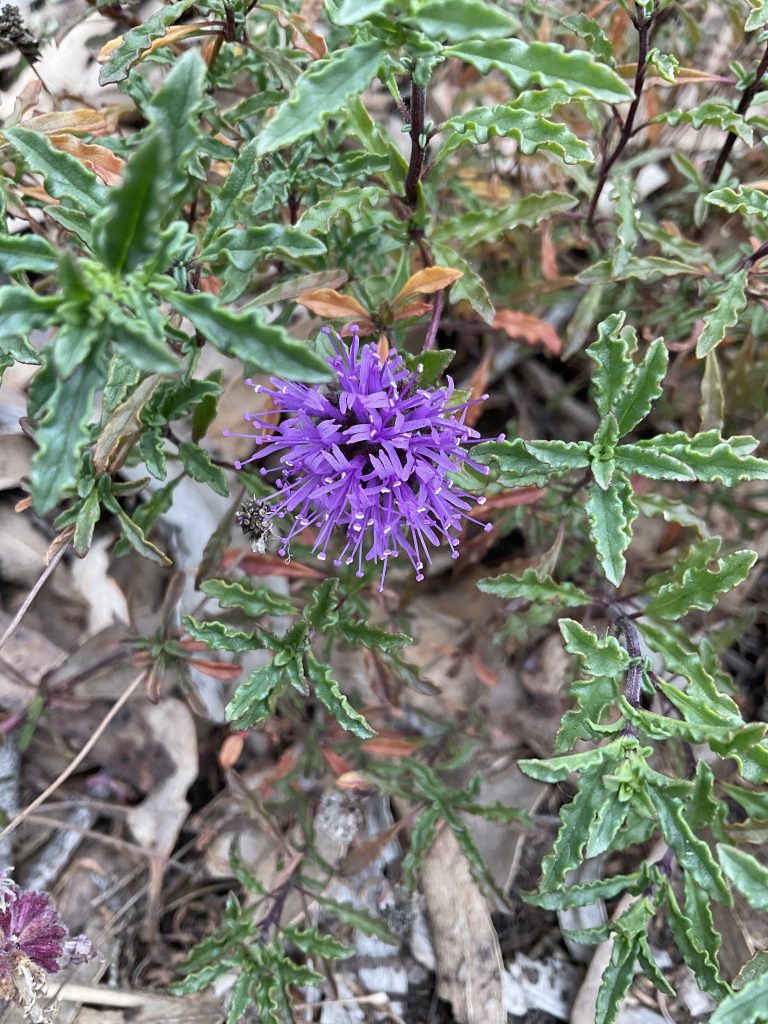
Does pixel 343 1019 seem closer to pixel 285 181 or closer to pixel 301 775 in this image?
pixel 301 775

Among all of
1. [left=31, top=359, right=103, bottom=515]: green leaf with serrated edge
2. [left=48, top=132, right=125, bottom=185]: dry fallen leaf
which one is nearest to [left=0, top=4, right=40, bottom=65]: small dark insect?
[left=48, top=132, right=125, bottom=185]: dry fallen leaf

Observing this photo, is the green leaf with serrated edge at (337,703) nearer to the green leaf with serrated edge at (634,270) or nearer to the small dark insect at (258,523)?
the small dark insect at (258,523)

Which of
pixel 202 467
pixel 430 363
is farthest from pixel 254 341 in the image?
pixel 202 467

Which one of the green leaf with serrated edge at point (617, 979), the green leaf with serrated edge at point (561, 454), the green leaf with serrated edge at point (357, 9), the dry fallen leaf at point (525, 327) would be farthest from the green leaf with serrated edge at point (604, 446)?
the green leaf with serrated edge at point (617, 979)

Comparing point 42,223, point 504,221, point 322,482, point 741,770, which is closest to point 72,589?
point 42,223

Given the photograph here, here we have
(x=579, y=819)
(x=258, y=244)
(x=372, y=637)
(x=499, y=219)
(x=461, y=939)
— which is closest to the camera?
(x=258, y=244)

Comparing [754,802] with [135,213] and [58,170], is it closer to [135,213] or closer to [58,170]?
[135,213]

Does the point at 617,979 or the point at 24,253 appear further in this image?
the point at 617,979
